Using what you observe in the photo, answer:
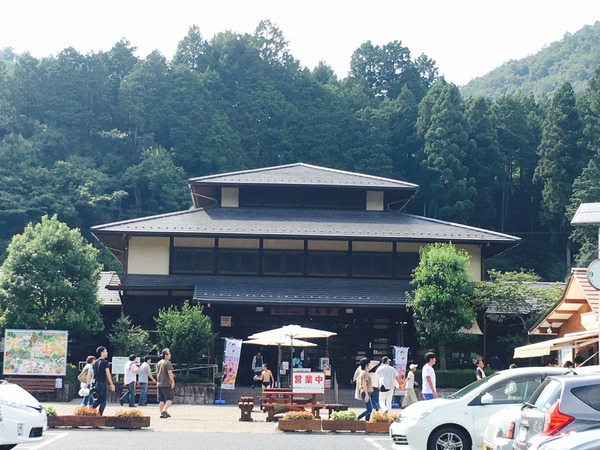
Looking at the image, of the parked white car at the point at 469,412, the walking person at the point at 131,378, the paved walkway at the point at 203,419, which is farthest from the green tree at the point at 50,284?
the parked white car at the point at 469,412

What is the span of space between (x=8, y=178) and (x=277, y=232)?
32.1m

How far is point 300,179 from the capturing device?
41.1 meters

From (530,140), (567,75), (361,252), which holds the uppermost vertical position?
(567,75)

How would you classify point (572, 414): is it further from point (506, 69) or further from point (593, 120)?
point (506, 69)

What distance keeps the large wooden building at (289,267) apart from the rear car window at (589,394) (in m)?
24.2

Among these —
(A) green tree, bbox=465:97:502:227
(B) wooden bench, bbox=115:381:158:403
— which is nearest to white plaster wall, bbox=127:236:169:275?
(B) wooden bench, bbox=115:381:158:403

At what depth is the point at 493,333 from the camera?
38531mm

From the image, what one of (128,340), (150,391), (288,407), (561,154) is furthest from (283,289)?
(561,154)

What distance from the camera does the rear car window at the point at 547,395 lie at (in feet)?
36.2

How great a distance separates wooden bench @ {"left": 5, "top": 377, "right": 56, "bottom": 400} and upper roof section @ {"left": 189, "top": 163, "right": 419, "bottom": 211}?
450 inches

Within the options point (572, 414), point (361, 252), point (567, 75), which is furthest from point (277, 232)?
point (567, 75)

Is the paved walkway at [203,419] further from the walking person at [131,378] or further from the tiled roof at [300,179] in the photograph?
the tiled roof at [300,179]

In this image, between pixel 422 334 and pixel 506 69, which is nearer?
pixel 422 334

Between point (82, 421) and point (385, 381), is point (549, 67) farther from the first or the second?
point (82, 421)
